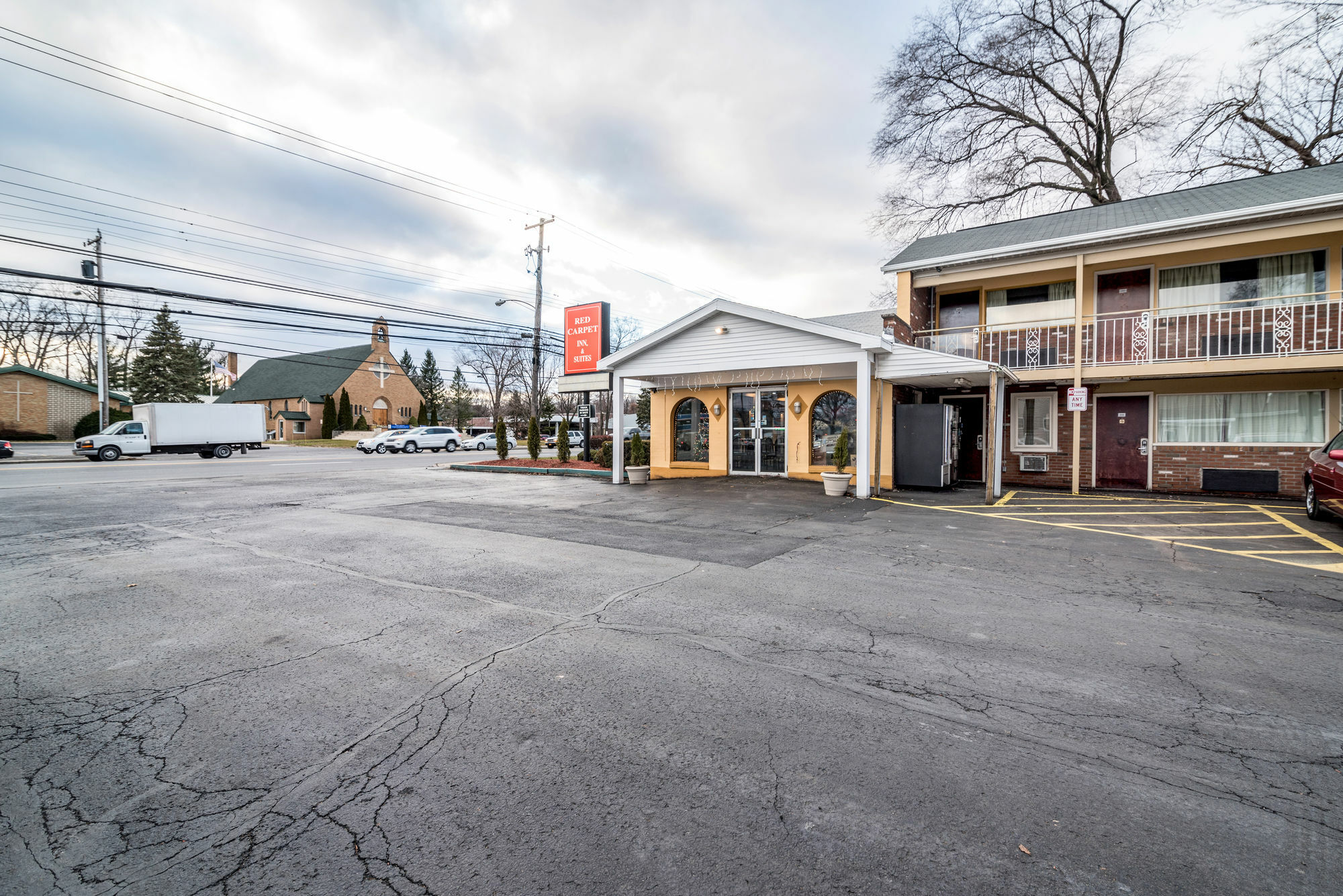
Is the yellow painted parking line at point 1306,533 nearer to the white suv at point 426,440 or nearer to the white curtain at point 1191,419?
the white curtain at point 1191,419

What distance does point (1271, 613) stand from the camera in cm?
498

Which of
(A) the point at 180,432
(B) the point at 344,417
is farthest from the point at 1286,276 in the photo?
(B) the point at 344,417

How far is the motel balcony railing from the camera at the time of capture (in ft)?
38.0

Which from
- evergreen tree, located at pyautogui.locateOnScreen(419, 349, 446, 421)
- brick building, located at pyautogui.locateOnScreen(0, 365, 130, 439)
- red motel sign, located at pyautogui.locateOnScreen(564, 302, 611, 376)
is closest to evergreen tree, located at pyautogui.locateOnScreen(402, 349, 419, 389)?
evergreen tree, located at pyautogui.locateOnScreen(419, 349, 446, 421)

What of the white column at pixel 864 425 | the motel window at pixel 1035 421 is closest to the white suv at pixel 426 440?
the white column at pixel 864 425

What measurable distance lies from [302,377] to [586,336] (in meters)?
52.8

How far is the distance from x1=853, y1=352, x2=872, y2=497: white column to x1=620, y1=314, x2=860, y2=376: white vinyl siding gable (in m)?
0.40

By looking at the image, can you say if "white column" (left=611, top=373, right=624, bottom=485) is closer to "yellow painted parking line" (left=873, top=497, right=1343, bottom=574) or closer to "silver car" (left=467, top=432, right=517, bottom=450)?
"yellow painted parking line" (left=873, top=497, right=1343, bottom=574)

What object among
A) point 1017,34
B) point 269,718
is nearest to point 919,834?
point 269,718

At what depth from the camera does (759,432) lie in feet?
53.1

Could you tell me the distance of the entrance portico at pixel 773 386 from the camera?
12422 millimetres

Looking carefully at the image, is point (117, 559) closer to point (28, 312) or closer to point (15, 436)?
point (15, 436)

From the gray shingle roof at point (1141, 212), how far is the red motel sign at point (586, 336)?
10610 mm

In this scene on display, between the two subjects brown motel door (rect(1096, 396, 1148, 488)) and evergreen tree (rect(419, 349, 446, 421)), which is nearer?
brown motel door (rect(1096, 396, 1148, 488))
